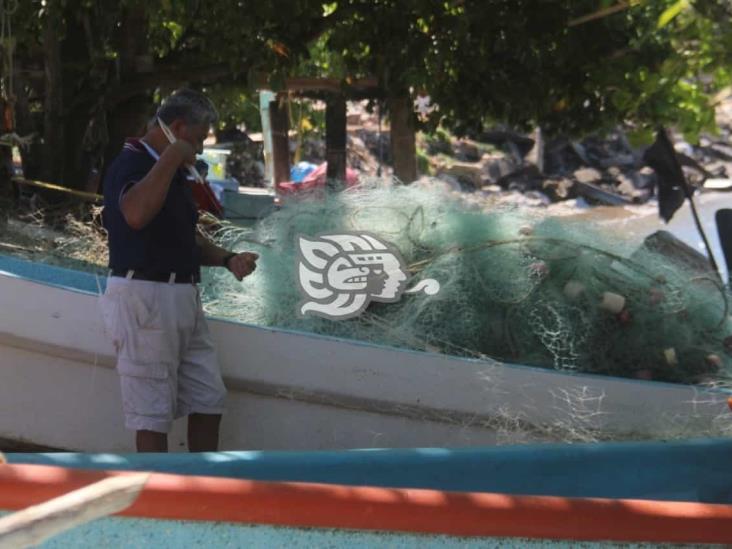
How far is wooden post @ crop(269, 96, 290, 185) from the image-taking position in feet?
31.8

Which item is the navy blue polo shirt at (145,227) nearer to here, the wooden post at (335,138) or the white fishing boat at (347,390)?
the white fishing boat at (347,390)

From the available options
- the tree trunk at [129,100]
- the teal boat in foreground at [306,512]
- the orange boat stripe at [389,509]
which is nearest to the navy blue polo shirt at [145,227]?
the teal boat in foreground at [306,512]

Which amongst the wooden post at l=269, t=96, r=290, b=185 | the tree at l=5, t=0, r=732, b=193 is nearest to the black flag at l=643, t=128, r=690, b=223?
the tree at l=5, t=0, r=732, b=193

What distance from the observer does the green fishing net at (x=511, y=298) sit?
14.5 ft

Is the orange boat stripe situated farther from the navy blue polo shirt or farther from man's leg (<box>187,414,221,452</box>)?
man's leg (<box>187,414,221,452</box>)

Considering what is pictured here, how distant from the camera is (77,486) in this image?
89.5 inches

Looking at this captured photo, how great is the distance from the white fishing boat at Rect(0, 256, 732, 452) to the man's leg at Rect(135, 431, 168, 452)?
0.63 m

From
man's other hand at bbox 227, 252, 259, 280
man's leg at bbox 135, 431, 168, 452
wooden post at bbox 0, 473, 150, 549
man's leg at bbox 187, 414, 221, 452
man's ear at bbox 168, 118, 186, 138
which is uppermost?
man's ear at bbox 168, 118, 186, 138

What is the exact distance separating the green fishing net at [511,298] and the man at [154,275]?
2.87 ft

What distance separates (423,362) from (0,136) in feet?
12.7

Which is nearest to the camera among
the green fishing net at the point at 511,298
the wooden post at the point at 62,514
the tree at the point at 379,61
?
the wooden post at the point at 62,514

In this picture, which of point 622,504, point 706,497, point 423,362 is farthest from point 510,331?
point 622,504

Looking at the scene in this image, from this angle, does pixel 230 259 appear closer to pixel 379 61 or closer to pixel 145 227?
pixel 145 227

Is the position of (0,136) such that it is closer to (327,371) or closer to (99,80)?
(99,80)
